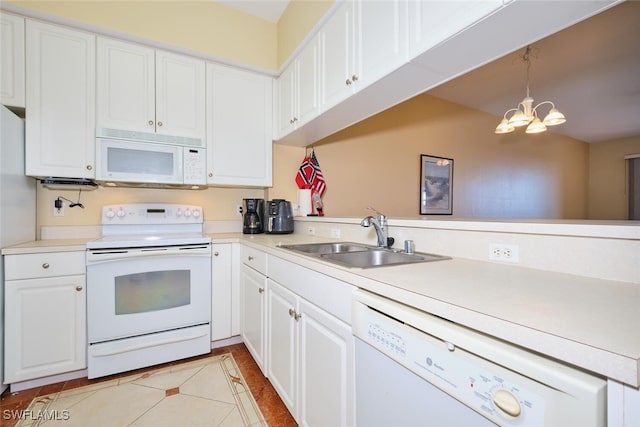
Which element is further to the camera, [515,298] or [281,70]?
[281,70]

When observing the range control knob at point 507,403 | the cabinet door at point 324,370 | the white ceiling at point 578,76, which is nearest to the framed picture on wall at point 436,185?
the white ceiling at point 578,76

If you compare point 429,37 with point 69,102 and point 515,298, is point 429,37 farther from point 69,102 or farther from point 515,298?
point 69,102

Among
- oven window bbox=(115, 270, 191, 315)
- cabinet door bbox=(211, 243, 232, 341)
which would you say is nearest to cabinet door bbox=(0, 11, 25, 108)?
oven window bbox=(115, 270, 191, 315)

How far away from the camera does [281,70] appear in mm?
2455

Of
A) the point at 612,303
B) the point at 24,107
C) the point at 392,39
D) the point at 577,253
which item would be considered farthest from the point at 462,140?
the point at 24,107

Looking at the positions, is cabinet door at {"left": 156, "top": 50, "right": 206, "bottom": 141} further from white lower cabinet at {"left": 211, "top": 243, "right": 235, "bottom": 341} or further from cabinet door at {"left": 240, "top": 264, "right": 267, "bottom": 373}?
cabinet door at {"left": 240, "top": 264, "right": 267, "bottom": 373}

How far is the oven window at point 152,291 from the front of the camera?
1802 mm

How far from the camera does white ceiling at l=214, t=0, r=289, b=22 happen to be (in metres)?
2.34

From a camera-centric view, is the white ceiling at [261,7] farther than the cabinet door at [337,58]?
Yes

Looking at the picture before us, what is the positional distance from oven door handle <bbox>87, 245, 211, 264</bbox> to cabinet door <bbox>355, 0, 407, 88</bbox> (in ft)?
5.05

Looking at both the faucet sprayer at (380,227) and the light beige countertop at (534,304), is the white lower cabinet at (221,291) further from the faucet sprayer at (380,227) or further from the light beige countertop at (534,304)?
the light beige countertop at (534,304)

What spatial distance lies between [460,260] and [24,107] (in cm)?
272

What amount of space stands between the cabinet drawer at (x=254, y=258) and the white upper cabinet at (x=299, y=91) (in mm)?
1021

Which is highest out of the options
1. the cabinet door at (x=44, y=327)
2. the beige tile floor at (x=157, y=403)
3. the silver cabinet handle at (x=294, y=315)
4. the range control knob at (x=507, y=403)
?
the range control knob at (x=507, y=403)
